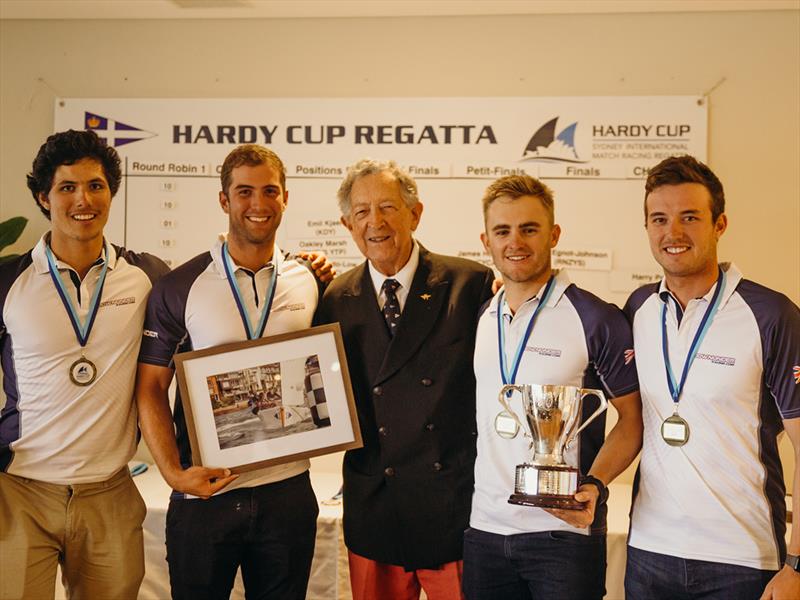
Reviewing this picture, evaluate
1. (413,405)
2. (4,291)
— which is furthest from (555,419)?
(4,291)

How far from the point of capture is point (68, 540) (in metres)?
2.88

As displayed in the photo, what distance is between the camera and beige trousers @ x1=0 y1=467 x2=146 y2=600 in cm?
280

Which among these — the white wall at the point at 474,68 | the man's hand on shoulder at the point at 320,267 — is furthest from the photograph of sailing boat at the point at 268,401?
the white wall at the point at 474,68

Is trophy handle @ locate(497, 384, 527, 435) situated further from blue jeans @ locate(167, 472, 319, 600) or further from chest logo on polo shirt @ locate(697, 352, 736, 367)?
blue jeans @ locate(167, 472, 319, 600)

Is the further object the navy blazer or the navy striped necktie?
the navy striped necktie

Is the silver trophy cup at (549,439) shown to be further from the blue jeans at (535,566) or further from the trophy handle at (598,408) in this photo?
the blue jeans at (535,566)

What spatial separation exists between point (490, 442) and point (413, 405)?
32 cm

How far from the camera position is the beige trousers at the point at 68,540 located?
280cm

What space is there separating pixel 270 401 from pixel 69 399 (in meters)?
0.75

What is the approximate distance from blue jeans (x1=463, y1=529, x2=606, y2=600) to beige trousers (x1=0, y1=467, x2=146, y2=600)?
134 cm

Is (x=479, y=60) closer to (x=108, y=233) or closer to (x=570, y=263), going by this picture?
(x=570, y=263)

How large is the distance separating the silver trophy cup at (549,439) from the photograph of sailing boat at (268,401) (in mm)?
760

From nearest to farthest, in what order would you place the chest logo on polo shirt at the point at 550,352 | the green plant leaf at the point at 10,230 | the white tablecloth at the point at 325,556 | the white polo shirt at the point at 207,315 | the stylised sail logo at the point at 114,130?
the chest logo on polo shirt at the point at 550,352 < the white polo shirt at the point at 207,315 < the white tablecloth at the point at 325,556 < the green plant leaf at the point at 10,230 < the stylised sail logo at the point at 114,130

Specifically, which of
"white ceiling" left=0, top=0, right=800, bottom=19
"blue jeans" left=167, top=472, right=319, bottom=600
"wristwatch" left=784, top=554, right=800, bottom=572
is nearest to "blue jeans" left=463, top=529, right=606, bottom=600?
"wristwatch" left=784, top=554, right=800, bottom=572
